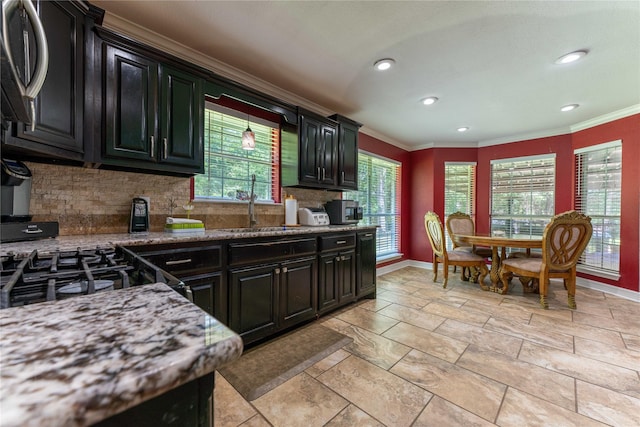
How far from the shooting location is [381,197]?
16.0ft

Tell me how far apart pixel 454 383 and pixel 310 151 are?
8.11 ft

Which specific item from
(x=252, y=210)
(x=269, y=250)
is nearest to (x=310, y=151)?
(x=252, y=210)

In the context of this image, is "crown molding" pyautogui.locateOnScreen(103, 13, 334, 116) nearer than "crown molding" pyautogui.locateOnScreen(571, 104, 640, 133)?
Yes

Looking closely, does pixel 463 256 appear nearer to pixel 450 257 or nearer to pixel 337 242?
pixel 450 257

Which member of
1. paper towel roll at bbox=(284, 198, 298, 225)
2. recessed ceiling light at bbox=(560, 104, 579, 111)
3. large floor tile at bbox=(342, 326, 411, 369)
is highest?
recessed ceiling light at bbox=(560, 104, 579, 111)

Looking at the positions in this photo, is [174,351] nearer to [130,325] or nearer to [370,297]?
[130,325]

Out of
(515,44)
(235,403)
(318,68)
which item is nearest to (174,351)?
(235,403)

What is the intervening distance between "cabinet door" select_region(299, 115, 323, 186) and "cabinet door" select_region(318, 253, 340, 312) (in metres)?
0.92

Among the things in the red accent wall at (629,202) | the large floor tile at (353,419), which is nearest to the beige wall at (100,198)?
the large floor tile at (353,419)

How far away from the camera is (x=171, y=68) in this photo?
6.68ft

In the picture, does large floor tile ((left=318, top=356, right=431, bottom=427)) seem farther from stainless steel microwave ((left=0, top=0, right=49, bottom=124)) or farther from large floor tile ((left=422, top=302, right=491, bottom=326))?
stainless steel microwave ((left=0, top=0, right=49, bottom=124))

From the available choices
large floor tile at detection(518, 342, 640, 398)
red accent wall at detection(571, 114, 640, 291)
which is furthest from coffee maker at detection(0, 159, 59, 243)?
red accent wall at detection(571, 114, 640, 291)

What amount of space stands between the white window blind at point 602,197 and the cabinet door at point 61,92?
5.91m

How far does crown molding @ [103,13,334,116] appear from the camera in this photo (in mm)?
2002
